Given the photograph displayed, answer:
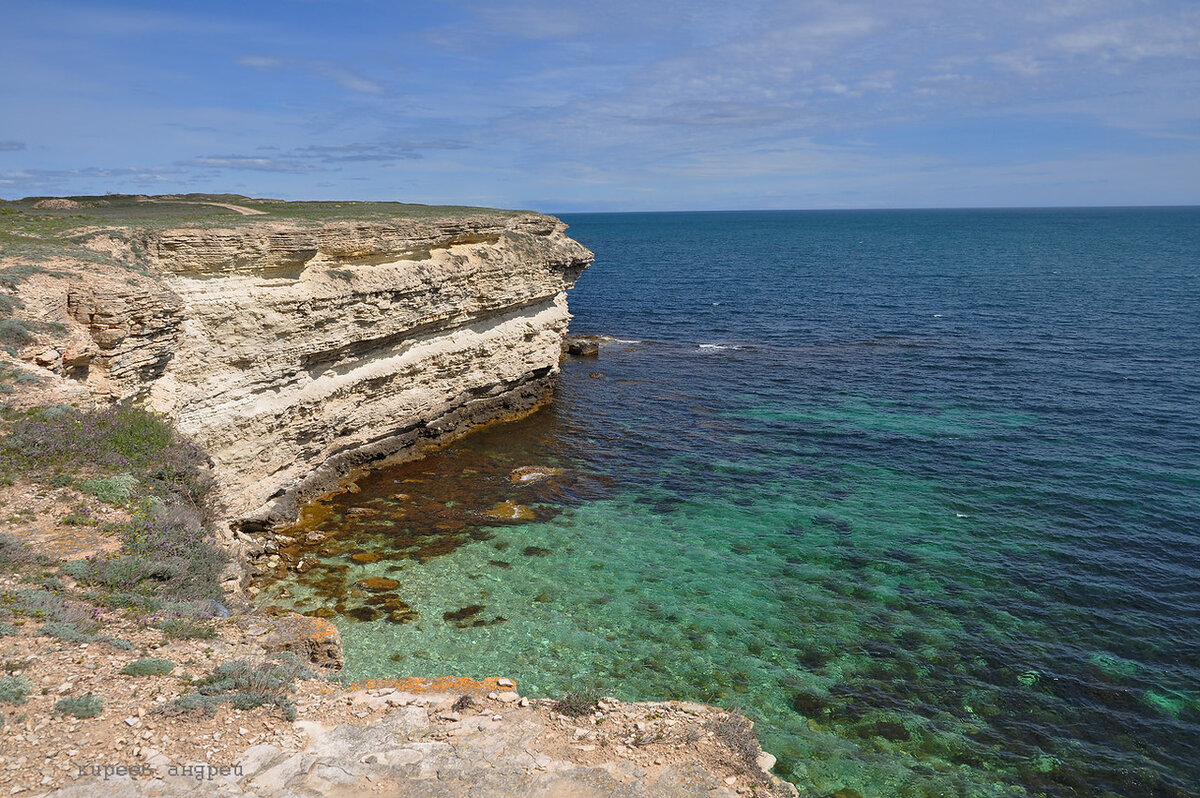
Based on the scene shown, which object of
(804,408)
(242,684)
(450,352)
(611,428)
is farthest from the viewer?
(804,408)

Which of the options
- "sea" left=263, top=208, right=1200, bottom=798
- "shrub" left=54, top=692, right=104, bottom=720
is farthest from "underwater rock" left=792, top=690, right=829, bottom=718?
"shrub" left=54, top=692, right=104, bottom=720

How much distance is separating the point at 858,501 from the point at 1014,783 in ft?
40.7

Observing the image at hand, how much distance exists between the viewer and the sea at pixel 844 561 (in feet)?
47.3

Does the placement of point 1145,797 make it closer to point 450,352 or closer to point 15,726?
point 15,726

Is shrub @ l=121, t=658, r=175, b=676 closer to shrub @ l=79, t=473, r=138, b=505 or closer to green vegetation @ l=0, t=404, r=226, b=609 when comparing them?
green vegetation @ l=0, t=404, r=226, b=609

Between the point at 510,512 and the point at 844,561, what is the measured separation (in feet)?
35.7

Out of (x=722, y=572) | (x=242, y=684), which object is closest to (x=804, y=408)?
(x=722, y=572)

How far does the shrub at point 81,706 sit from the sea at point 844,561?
671 cm

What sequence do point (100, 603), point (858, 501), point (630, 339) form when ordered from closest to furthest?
1. point (100, 603)
2. point (858, 501)
3. point (630, 339)

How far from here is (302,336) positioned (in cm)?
2266

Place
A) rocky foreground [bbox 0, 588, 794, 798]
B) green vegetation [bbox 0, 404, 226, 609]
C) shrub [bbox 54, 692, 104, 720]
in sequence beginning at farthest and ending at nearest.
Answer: green vegetation [bbox 0, 404, 226, 609] → shrub [bbox 54, 692, 104, 720] → rocky foreground [bbox 0, 588, 794, 798]

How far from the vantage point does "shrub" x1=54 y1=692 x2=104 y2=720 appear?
8.89 meters

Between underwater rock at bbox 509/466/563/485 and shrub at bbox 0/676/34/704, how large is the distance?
17.7 meters

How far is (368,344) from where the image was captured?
2558 centimetres
